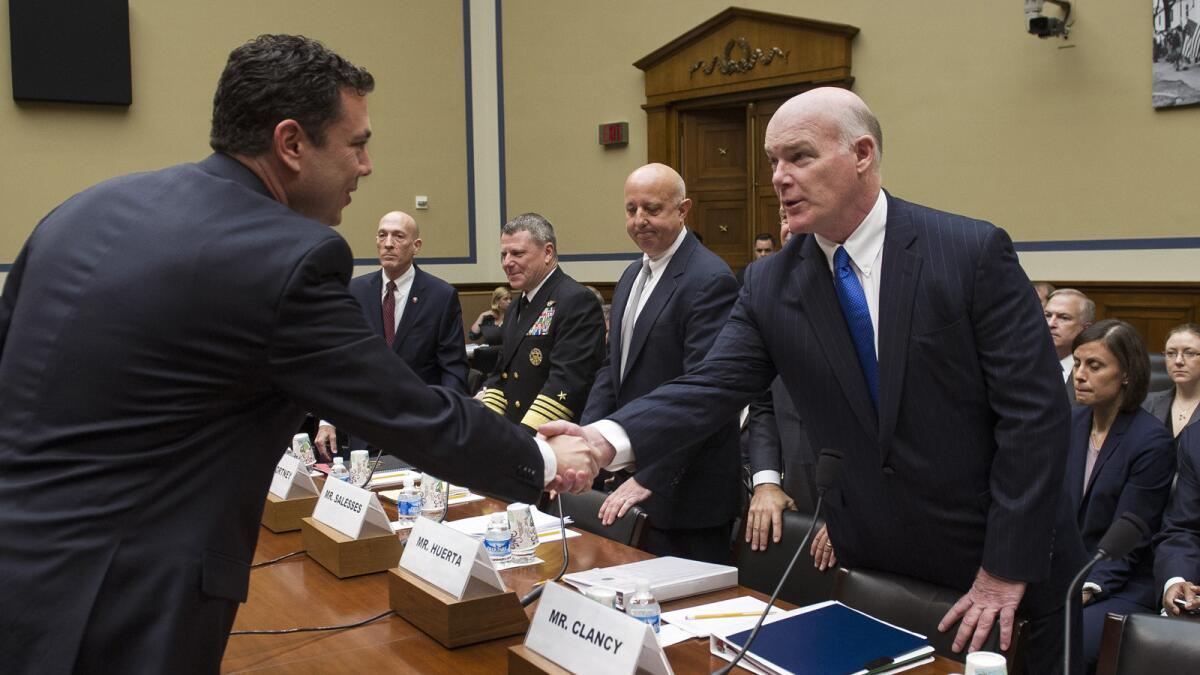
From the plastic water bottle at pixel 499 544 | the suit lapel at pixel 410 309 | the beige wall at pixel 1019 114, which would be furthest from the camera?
the beige wall at pixel 1019 114

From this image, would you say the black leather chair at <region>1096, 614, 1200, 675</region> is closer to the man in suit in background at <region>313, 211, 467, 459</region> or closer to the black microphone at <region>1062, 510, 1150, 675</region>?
the black microphone at <region>1062, 510, 1150, 675</region>

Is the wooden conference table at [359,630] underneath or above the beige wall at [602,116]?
underneath

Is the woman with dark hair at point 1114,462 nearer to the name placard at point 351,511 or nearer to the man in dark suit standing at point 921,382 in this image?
the man in dark suit standing at point 921,382

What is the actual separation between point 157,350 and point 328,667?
69cm

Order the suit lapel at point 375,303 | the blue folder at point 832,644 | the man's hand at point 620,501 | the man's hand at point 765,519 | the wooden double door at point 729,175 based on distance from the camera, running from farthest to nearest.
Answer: the wooden double door at point 729,175
the suit lapel at point 375,303
the man's hand at point 620,501
the man's hand at point 765,519
the blue folder at point 832,644

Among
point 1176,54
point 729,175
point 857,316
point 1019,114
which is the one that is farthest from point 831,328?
point 729,175

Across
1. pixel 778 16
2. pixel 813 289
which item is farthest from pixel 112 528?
pixel 778 16

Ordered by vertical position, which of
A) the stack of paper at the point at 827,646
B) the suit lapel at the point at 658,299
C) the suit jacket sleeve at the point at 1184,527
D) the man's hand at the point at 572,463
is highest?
the suit lapel at the point at 658,299

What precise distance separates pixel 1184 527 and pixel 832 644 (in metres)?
1.73

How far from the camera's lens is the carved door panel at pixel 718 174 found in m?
8.02

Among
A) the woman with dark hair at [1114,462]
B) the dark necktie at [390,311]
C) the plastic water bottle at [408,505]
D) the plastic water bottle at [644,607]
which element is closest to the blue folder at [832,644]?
the plastic water bottle at [644,607]

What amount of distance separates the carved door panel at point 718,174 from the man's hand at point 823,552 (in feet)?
18.4

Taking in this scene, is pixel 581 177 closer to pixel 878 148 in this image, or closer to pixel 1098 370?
pixel 1098 370

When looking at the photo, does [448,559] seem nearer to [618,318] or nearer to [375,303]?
[618,318]
